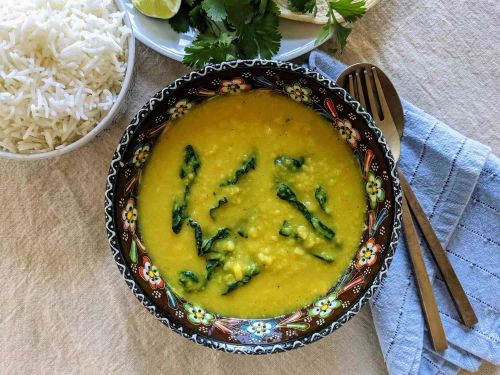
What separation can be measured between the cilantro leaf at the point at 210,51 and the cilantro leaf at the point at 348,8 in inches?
14.8

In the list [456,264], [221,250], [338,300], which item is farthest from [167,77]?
[456,264]

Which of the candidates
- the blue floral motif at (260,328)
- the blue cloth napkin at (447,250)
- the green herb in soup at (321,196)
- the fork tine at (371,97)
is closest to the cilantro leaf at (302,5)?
the blue cloth napkin at (447,250)

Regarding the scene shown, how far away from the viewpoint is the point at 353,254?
2.00m

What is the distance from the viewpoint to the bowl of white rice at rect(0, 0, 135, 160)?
6.32ft

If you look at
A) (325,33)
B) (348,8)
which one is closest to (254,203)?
(325,33)

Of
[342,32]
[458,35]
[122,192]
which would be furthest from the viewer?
[458,35]

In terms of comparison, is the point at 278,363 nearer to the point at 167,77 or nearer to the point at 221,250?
the point at 221,250

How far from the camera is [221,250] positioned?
1978 millimetres

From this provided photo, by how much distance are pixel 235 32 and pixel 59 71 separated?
626mm

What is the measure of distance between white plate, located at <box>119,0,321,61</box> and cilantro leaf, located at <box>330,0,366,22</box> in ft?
0.43

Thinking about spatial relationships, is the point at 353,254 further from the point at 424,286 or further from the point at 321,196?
the point at 424,286

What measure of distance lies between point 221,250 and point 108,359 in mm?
711

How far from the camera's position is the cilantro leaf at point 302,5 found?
82.7 inches

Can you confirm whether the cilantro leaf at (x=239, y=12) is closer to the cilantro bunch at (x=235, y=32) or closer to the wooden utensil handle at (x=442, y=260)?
the cilantro bunch at (x=235, y=32)
